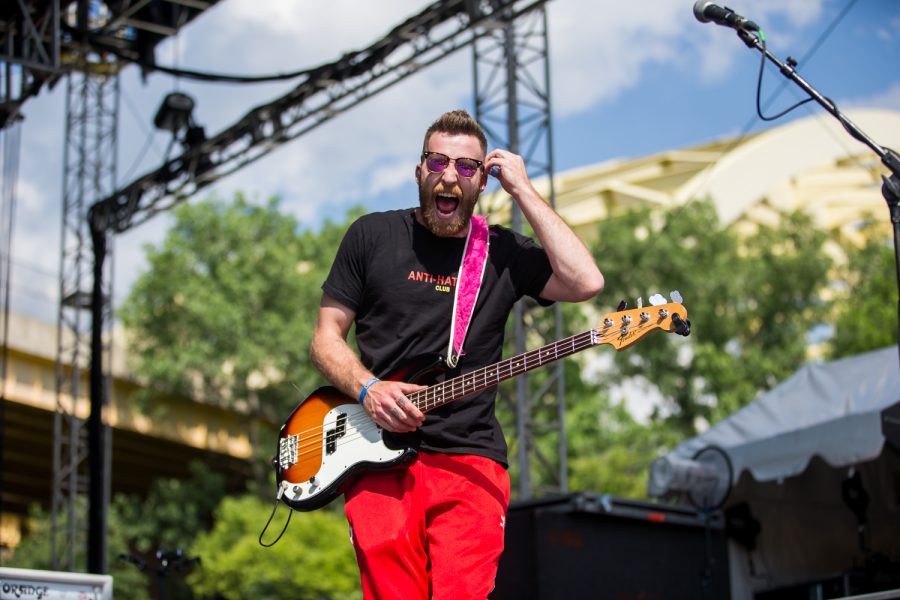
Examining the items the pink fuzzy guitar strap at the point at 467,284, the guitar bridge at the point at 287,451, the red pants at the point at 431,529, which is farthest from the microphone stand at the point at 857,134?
the guitar bridge at the point at 287,451

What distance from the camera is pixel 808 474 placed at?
8.84 m

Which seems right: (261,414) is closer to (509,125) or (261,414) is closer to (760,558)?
(509,125)

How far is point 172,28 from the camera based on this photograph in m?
12.5

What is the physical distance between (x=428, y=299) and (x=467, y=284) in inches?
5.4

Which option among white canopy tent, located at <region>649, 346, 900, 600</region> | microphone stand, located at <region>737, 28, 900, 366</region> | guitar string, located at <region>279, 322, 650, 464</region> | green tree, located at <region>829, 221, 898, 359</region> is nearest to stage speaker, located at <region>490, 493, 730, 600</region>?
white canopy tent, located at <region>649, 346, 900, 600</region>

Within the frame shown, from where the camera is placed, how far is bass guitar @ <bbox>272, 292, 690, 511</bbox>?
139 inches

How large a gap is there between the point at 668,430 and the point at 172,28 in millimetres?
19664

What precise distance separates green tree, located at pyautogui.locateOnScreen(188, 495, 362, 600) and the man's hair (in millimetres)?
18803

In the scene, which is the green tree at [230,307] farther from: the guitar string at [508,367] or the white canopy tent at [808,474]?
the guitar string at [508,367]

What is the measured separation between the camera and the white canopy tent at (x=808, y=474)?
7.88 meters

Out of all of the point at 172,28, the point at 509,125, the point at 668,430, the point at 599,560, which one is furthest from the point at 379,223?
the point at 668,430

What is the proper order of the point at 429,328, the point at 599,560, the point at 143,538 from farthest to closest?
1. the point at 143,538
2. the point at 599,560
3. the point at 429,328

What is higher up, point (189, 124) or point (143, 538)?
point (189, 124)

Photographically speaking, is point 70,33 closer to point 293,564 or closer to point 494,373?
point 494,373
